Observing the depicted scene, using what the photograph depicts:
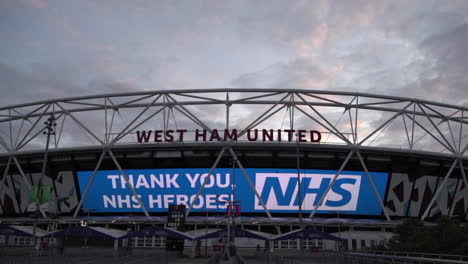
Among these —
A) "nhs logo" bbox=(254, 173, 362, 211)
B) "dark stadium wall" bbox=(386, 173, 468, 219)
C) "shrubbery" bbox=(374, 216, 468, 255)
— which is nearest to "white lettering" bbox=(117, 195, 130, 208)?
"nhs logo" bbox=(254, 173, 362, 211)

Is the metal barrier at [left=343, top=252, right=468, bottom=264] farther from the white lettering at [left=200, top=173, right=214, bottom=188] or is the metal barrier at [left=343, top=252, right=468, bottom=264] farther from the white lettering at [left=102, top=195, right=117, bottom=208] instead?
the white lettering at [left=102, top=195, right=117, bottom=208]

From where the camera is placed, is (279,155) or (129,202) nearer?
(279,155)

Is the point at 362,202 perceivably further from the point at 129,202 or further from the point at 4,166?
the point at 4,166

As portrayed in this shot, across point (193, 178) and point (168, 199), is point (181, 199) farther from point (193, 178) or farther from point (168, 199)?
point (193, 178)

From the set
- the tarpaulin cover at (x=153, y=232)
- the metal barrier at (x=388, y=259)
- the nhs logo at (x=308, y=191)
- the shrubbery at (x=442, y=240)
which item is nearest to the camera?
the metal barrier at (x=388, y=259)

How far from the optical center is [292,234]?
4125 cm

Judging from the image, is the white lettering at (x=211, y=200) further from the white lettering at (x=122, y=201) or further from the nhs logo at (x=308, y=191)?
the white lettering at (x=122, y=201)

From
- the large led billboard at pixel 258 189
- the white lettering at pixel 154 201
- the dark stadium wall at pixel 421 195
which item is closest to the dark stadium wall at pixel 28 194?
the large led billboard at pixel 258 189

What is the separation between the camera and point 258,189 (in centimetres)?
5606

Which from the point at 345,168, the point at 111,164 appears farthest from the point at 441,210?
the point at 111,164

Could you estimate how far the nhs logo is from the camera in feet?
182

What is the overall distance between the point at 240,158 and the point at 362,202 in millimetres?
18618

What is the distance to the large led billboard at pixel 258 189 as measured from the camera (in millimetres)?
55625

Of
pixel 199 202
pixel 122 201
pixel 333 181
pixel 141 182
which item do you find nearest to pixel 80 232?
pixel 141 182
